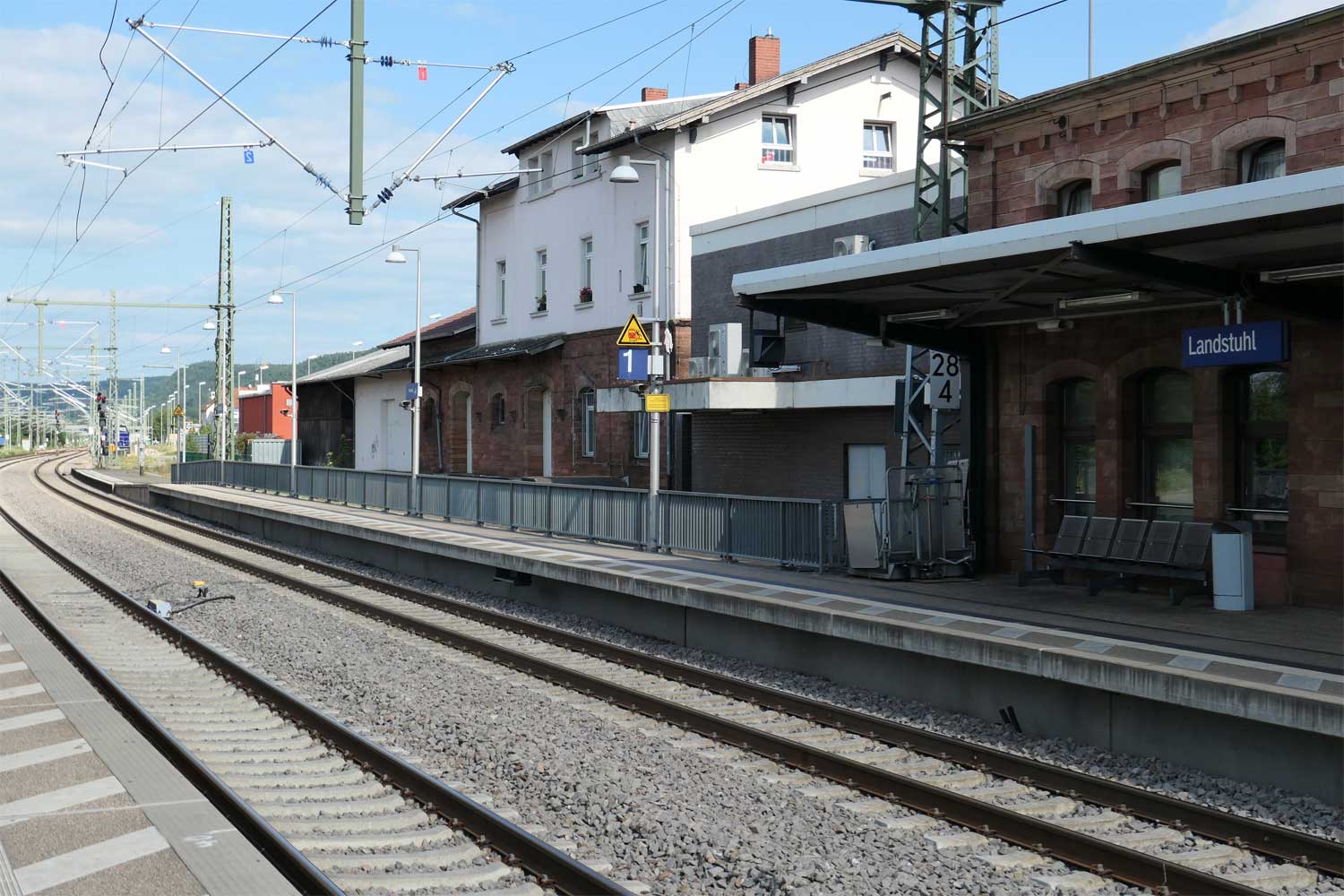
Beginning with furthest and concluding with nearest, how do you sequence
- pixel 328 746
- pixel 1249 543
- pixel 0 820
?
pixel 1249 543 < pixel 328 746 < pixel 0 820

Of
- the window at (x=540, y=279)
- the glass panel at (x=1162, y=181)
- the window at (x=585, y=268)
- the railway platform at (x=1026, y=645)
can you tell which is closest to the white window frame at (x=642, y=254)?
the window at (x=585, y=268)

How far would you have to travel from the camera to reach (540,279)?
36.5 meters

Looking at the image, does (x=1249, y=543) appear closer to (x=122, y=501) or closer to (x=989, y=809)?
(x=989, y=809)

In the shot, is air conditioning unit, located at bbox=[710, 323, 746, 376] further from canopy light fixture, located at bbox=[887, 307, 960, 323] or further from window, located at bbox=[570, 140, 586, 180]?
canopy light fixture, located at bbox=[887, 307, 960, 323]

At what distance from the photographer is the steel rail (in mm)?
6598

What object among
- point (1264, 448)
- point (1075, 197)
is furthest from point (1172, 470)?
point (1075, 197)

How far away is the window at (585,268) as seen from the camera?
33.4 meters

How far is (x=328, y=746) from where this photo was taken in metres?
10.0

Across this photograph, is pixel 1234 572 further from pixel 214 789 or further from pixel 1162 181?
pixel 214 789

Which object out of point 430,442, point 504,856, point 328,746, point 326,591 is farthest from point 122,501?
point 504,856

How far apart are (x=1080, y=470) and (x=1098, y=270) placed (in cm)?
467

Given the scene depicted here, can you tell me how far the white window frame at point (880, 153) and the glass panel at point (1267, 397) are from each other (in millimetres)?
18189

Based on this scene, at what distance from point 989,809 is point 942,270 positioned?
664 centimetres

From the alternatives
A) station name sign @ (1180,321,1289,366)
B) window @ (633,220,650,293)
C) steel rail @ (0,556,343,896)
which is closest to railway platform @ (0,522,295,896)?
steel rail @ (0,556,343,896)
